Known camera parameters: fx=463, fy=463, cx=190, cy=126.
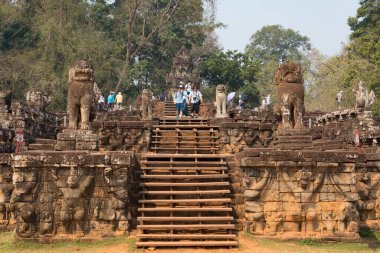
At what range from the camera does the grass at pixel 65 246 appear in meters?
8.08

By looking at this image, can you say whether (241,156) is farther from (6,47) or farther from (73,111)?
Answer: (6,47)

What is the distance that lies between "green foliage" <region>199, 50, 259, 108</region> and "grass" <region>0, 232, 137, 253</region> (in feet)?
80.8

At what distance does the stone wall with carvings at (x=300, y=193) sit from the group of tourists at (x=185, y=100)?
780 centimetres

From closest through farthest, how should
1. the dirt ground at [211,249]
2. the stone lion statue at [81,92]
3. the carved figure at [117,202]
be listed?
the dirt ground at [211,249] < the carved figure at [117,202] < the stone lion statue at [81,92]

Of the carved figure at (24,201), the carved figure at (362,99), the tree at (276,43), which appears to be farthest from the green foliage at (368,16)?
the tree at (276,43)

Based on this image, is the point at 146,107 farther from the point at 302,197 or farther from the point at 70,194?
the point at 302,197

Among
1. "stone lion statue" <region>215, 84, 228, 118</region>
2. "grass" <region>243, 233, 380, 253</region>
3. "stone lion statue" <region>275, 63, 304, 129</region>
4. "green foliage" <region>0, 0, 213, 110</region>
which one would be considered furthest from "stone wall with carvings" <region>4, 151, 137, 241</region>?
"green foliage" <region>0, 0, 213, 110</region>

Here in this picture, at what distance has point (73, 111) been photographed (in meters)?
10.0

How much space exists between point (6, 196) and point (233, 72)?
24628mm

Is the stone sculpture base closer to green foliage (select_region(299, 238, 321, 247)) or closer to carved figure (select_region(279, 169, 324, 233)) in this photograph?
carved figure (select_region(279, 169, 324, 233))

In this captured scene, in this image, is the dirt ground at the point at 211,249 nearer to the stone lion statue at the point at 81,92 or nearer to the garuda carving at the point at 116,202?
the garuda carving at the point at 116,202

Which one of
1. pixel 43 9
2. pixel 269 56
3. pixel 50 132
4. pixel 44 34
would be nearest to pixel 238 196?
pixel 50 132

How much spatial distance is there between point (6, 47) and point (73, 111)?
23.6m

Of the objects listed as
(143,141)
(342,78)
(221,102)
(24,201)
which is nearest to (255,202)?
(24,201)
